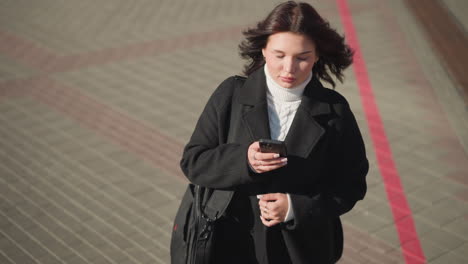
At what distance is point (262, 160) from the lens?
2.52 m

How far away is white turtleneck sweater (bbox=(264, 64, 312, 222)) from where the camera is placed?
282cm

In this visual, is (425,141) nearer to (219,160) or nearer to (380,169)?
(380,169)

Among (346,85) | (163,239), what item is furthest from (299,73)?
(346,85)

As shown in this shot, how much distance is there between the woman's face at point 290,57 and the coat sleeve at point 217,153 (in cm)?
29

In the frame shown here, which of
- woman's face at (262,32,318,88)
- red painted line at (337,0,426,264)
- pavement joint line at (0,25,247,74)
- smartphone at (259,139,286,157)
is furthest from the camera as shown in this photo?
pavement joint line at (0,25,247,74)

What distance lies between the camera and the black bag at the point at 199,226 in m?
2.81

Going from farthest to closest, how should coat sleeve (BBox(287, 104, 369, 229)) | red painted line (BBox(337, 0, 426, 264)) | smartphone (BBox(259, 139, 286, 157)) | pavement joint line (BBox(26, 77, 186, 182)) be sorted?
pavement joint line (BBox(26, 77, 186, 182))
red painted line (BBox(337, 0, 426, 264))
coat sleeve (BBox(287, 104, 369, 229))
smartphone (BBox(259, 139, 286, 157))

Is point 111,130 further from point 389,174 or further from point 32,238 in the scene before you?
point 389,174

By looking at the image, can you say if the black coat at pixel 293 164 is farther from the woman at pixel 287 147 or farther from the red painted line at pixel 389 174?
the red painted line at pixel 389 174

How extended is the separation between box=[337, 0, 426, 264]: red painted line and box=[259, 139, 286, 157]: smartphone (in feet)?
8.95

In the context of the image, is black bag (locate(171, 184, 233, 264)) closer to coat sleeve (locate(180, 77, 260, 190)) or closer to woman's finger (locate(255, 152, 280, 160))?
coat sleeve (locate(180, 77, 260, 190))

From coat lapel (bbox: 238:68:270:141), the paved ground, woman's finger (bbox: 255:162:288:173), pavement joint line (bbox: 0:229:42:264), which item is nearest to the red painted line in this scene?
the paved ground

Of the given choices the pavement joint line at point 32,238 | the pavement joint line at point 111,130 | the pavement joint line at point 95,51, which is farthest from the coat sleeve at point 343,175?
the pavement joint line at point 95,51

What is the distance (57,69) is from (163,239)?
4.09 m
